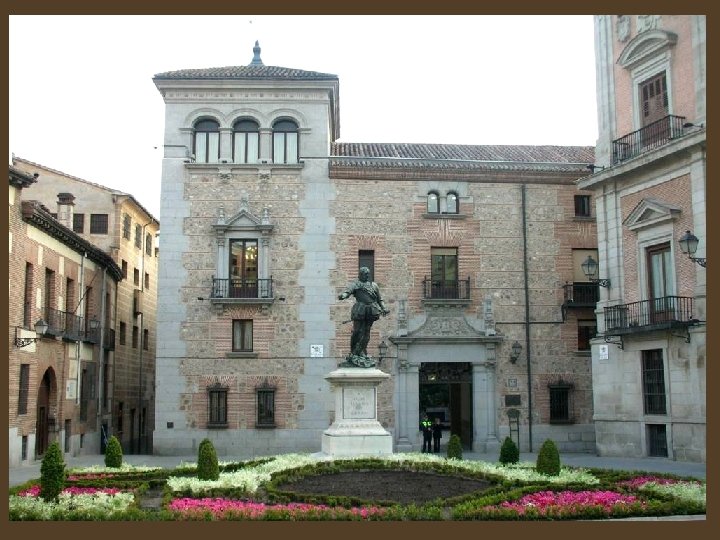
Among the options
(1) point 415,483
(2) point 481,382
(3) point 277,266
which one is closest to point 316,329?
(3) point 277,266

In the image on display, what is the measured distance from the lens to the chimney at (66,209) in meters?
36.5

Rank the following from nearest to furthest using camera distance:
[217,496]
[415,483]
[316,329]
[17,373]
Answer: [217,496], [415,483], [17,373], [316,329]

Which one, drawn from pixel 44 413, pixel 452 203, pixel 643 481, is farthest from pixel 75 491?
pixel 452 203

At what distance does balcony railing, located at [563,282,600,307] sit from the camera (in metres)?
31.8

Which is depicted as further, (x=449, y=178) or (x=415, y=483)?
(x=449, y=178)

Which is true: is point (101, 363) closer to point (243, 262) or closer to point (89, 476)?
point (243, 262)

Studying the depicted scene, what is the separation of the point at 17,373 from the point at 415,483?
13858 millimetres

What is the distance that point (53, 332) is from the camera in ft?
93.0

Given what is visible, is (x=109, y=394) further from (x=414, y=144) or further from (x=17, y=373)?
(x=414, y=144)

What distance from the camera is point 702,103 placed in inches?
906

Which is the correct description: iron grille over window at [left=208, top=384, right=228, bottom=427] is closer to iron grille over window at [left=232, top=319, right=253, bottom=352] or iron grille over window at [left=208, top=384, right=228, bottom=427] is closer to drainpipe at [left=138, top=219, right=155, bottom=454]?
iron grille over window at [left=232, top=319, right=253, bottom=352]

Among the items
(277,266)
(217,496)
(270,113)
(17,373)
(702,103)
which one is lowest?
(217,496)

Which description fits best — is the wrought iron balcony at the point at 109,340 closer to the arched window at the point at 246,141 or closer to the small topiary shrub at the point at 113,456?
the arched window at the point at 246,141

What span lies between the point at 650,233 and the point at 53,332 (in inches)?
741
